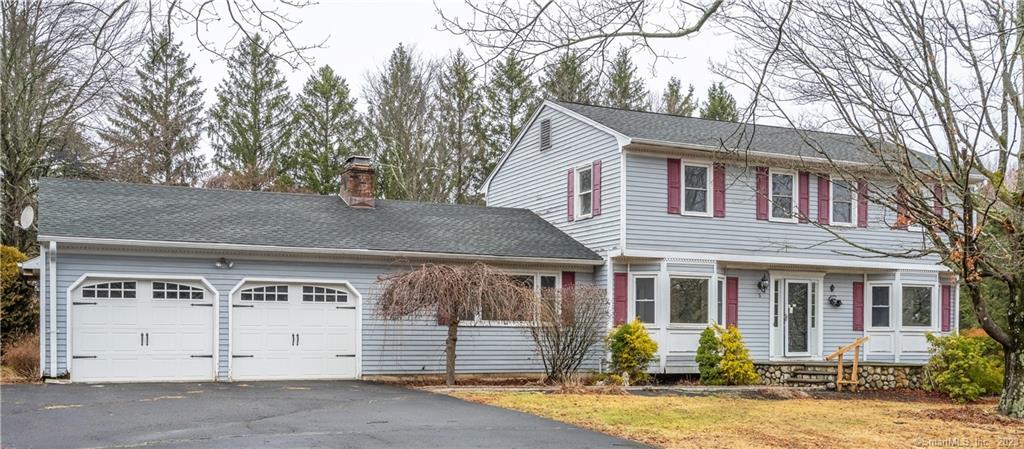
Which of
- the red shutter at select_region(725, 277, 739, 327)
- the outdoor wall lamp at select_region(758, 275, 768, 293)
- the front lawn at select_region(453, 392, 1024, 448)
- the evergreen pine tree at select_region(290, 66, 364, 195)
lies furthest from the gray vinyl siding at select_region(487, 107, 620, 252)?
the evergreen pine tree at select_region(290, 66, 364, 195)

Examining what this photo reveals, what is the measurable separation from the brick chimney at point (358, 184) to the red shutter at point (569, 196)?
452cm

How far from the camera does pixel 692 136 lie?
2116 centimetres

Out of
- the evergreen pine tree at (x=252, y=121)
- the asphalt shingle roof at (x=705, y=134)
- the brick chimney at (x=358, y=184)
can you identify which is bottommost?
the brick chimney at (x=358, y=184)

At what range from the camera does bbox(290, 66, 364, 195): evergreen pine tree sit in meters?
37.0

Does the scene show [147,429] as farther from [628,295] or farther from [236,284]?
[628,295]

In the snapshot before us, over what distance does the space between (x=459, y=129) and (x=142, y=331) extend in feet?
71.3

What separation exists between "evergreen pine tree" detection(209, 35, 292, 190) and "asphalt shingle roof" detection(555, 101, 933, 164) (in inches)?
713

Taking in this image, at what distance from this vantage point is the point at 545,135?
76.1 feet

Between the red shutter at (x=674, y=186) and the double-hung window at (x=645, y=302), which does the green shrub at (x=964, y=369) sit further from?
the red shutter at (x=674, y=186)

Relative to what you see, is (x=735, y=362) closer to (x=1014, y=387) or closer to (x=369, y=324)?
(x=1014, y=387)

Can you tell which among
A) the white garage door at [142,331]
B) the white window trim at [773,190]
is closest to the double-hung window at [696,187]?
the white window trim at [773,190]

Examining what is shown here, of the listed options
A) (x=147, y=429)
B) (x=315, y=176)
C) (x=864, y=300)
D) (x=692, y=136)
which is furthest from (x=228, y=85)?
(x=147, y=429)

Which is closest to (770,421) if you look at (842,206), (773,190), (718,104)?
(773,190)

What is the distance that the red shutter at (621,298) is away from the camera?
65.3ft
